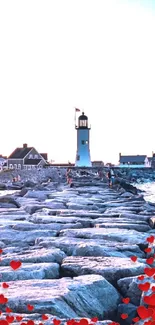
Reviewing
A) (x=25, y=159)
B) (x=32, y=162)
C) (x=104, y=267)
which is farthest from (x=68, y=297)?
(x=25, y=159)

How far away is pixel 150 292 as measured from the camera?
471cm

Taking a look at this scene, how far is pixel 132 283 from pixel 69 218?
4657 mm

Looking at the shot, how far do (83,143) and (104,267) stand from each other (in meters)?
55.0

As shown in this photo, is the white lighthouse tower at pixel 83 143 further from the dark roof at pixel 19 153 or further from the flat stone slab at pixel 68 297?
the flat stone slab at pixel 68 297

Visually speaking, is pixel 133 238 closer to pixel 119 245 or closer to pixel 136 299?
pixel 119 245

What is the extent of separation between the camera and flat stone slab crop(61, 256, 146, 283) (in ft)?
18.1

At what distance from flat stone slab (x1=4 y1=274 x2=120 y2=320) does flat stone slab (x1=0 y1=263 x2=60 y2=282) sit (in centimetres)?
30

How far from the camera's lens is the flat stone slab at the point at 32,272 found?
535 centimetres

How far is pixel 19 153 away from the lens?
8281 centimetres

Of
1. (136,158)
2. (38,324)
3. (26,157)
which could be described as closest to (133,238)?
(38,324)

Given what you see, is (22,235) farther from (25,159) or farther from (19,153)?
(19,153)

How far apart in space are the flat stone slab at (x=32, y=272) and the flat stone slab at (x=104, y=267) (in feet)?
0.61

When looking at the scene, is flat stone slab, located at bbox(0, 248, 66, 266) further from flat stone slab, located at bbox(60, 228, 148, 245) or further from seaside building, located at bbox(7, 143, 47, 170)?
seaside building, located at bbox(7, 143, 47, 170)

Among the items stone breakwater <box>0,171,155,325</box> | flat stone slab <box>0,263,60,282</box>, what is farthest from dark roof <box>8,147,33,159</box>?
flat stone slab <box>0,263,60,282</box>
